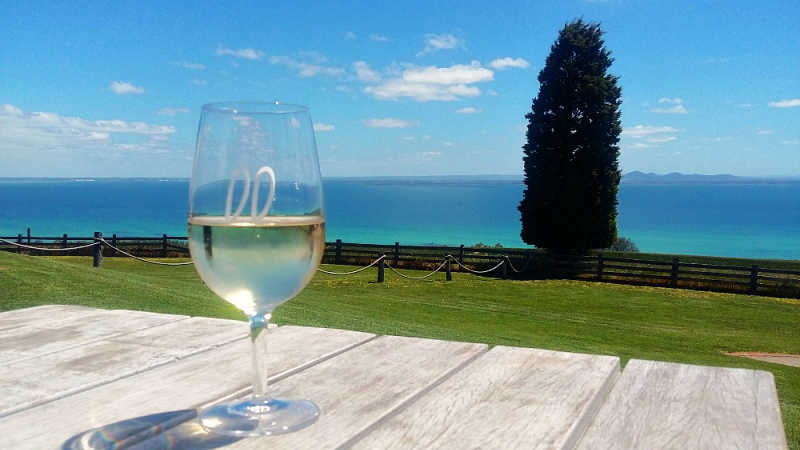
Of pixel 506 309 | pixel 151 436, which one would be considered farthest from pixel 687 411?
pixel 506 309

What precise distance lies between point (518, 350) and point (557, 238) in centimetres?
2298

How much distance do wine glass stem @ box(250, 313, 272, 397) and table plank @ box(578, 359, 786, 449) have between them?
1.54ft

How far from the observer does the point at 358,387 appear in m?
1.11

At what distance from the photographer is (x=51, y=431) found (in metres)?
0.90

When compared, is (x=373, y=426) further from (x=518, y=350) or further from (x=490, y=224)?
(x=490, y=224)

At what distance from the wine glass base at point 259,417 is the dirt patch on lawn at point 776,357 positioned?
414 inches

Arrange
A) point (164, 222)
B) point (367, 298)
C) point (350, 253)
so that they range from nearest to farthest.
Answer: point (367, 298), point (350, 253), point (164, 222)

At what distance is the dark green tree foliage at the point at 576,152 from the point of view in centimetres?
2344

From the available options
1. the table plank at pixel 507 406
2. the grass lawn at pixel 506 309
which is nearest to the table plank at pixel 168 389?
the table plank at pixel 507 406

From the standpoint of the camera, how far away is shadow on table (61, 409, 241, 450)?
849 millimetres

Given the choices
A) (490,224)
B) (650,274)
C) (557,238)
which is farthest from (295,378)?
(490,224)

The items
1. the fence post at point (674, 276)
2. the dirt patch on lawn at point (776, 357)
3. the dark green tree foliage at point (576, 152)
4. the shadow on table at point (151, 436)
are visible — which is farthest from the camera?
the dark green tree foliage at point (576, 152)

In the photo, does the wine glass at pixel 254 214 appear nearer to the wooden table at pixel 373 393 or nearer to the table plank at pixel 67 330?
the wooden table at pixel 373 393

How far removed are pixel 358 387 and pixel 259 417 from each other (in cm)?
22
